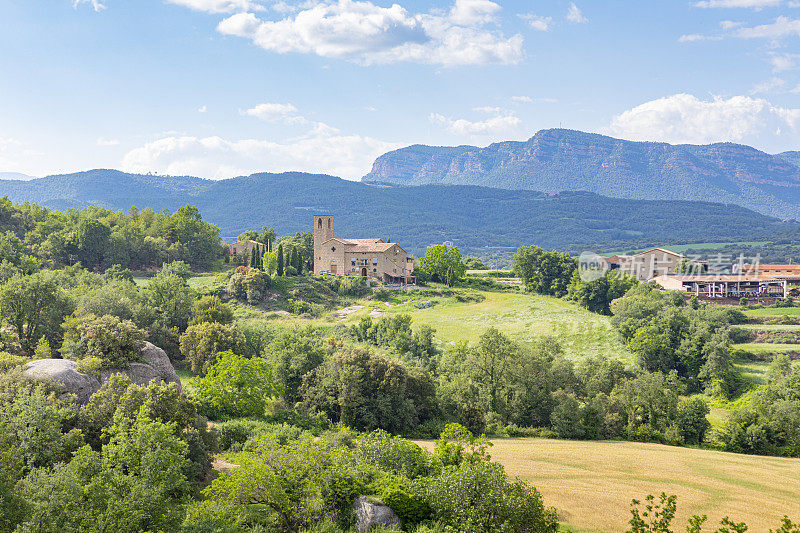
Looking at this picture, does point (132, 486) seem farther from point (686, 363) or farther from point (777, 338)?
point (777, 338)

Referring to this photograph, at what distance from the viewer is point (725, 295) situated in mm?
70625

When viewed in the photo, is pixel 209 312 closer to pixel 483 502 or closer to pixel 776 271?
pixel 483 502

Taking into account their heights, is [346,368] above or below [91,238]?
below

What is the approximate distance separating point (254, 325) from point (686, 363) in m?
38.3

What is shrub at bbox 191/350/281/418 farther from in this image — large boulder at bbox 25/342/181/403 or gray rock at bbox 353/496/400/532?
gray rock at bbox 353/496/400/532

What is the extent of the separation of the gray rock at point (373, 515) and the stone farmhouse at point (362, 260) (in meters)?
62.3

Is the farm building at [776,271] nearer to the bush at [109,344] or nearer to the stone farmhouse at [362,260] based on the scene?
the stone farmhouse at [362,260]

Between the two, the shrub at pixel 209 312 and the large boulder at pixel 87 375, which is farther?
the shrub at pixel 209 312

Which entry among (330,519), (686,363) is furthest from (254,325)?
(686,363)

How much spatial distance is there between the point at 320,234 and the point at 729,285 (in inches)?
2258

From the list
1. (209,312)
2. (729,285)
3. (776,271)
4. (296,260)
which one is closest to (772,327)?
(729,285)

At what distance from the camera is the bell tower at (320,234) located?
80.8 m

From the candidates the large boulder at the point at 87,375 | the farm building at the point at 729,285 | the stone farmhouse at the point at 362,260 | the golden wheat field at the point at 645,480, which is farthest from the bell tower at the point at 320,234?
the large boulder at the point at 87,375

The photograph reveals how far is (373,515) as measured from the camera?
1528 centimetres
